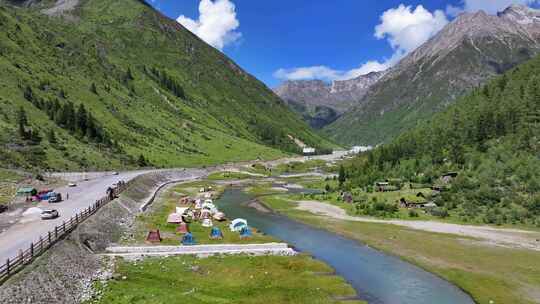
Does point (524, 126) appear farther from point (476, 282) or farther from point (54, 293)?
point (54, 293)

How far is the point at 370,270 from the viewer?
61250 mm

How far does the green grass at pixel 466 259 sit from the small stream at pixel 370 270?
224cm

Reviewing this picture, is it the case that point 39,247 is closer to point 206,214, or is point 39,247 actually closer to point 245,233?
point 245,233

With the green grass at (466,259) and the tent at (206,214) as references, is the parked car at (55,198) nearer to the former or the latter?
the tent at (206,214)

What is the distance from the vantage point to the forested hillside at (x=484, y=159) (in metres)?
102

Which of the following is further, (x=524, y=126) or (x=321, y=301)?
(x=524, y=126)

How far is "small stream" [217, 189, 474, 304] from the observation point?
5062cm

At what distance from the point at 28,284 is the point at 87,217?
2925 cm

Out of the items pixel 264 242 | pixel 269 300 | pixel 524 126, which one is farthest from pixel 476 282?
pixel 524 126

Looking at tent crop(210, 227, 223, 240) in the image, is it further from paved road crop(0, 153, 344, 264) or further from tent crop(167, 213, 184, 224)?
paved road crop(0, 153, 344, 264)

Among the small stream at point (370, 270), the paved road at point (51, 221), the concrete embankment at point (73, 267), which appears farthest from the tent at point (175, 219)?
the small stream at point (370, 270)

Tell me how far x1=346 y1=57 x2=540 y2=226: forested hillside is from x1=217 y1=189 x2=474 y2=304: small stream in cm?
3751

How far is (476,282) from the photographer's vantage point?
55.0m

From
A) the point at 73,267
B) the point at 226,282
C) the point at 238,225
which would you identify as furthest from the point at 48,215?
the point at 238,225
